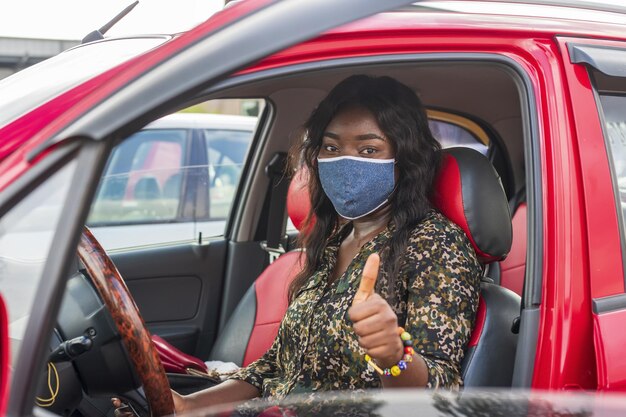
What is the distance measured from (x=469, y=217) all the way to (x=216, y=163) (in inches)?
168

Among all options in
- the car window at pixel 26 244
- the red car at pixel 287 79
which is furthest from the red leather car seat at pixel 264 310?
the car window at pixel 26 244

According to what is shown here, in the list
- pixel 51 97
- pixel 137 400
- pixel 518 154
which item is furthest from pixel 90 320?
pixel 518 154

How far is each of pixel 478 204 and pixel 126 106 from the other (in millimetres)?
1360

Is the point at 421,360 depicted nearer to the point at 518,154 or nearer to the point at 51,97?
the point at 51,97

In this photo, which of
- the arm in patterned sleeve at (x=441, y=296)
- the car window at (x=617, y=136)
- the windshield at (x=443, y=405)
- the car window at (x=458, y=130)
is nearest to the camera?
the windshield at (x=443, y=405)

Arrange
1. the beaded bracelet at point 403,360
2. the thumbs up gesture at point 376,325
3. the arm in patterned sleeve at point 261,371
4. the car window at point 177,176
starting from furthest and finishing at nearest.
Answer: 1. the car window at point 177,176
2. the arm in patterned sleeve at point 261,371
3. the beaded bracelet at point 403,360
4. the thumbs up gesture at point 376,325

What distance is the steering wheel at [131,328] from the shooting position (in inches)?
68.8

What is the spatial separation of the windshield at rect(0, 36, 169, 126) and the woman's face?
59 centimetres

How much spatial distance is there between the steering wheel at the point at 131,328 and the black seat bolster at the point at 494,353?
80cm

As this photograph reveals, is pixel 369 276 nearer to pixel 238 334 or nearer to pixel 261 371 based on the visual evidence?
pixel 261 371

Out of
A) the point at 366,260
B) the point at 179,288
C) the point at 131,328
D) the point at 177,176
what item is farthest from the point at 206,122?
the point at 131,328

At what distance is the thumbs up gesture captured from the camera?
1.69 meters

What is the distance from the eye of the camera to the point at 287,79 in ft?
6.95

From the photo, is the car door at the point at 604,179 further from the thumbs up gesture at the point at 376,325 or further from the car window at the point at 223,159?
the car window at the point at 223,159
